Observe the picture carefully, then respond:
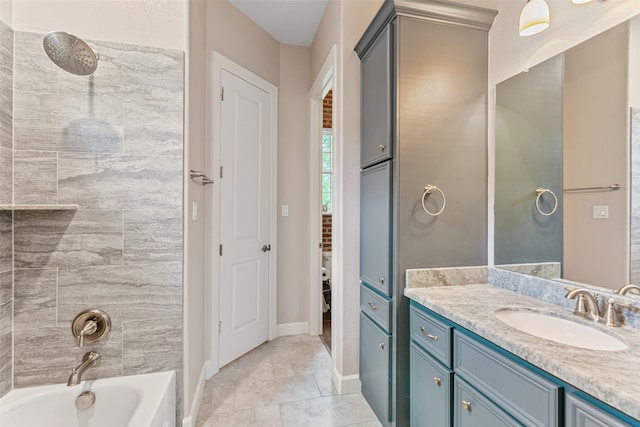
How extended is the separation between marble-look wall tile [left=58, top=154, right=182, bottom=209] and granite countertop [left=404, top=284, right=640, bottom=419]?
1433mm

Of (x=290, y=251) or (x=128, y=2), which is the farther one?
(x=290, y=251)

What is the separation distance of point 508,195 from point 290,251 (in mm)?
1993

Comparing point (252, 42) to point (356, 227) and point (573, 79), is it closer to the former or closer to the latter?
point (356, 227)

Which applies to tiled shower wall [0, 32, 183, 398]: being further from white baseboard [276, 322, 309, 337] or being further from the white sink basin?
the white sink basin

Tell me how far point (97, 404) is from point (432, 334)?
5.38 ft

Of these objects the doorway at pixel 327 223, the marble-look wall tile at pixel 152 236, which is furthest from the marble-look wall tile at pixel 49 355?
the doorway at pixel 327 223

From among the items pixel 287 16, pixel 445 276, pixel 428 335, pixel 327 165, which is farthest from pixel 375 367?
pixel 287 16

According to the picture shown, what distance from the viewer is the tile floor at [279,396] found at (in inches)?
70.8

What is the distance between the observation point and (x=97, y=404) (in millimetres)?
1434

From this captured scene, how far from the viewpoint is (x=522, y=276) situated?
1480mm

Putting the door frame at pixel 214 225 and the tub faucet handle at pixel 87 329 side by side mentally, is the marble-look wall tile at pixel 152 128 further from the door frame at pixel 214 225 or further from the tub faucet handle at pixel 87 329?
the tub faucet handle at pixel 87 329

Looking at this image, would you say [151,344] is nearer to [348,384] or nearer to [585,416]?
[348,384]

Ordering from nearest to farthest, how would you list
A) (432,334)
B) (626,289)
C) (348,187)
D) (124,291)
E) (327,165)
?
(626,289), (432,334), (124,291), (348,187), (327,165)

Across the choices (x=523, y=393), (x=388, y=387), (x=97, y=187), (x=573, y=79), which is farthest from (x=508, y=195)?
(x=97, y=187)
